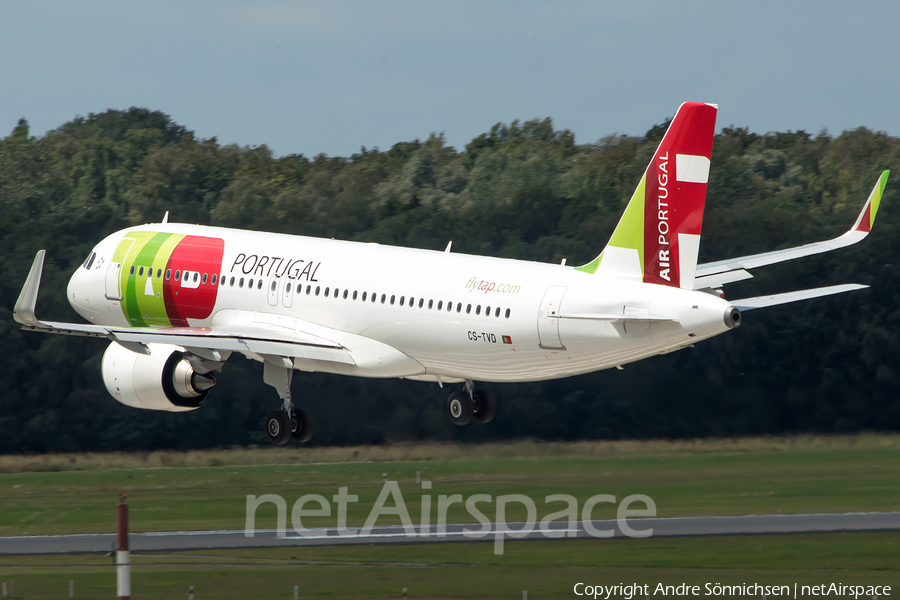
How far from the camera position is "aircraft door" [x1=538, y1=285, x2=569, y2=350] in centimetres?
3700

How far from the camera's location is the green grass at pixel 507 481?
44375mm

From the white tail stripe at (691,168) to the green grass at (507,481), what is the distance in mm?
11766

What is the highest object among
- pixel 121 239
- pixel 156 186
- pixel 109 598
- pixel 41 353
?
pixel 156 186

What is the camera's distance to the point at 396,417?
171 ft

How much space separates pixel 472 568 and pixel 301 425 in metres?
8.80

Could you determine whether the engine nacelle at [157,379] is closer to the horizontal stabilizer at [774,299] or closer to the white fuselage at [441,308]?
the white fuselage at [441,308]

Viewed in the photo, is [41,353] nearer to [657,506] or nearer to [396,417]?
[396,417]

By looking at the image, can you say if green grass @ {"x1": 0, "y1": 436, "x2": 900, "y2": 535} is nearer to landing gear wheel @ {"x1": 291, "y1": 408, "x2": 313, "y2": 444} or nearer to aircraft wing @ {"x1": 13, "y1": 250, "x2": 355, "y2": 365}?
landing gear wheel @ {"x1": 291, "y1": 408, "x2": 313, "y2": 444}

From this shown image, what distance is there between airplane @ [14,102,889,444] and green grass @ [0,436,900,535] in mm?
3605

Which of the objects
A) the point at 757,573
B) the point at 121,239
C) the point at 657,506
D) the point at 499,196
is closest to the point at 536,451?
the point at 657,506

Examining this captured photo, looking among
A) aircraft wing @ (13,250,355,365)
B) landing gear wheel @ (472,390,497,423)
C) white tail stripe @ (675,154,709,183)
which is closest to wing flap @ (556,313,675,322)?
white tail stripe @ (675,154,709,183)

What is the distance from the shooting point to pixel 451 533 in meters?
41.6

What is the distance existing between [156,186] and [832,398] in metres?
51.5

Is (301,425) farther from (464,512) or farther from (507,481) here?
(507,481)
